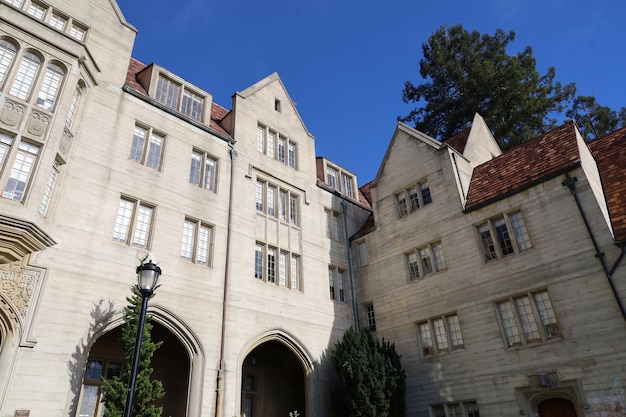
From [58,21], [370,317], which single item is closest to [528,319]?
[370,317]

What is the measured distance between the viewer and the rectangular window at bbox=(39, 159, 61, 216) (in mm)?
13219

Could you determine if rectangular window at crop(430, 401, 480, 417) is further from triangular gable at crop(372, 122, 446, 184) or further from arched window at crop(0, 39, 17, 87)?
arched window at crop(0, 39, 17, 87)

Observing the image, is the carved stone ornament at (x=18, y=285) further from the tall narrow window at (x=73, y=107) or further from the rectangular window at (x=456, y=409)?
the rectangular window at (x=456, y=409)

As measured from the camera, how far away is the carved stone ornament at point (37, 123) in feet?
43.4

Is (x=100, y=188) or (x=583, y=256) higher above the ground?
(x=100, y=188)

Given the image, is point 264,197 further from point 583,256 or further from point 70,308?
point 583,256

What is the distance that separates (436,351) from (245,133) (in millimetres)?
13706

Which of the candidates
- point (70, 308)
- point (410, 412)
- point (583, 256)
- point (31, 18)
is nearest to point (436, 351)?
point (410, 412)

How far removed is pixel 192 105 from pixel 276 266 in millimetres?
8902

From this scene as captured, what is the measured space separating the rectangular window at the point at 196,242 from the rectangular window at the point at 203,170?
1986 mm

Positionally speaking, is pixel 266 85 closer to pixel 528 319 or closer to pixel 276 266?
pixel 276 266

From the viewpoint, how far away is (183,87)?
20.9 metres

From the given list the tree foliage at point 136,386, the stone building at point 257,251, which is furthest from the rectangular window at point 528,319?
the tree foliage at point 136,386

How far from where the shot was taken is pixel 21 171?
12695mm
